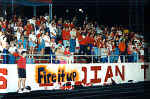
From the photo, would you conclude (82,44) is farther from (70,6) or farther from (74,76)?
(70,6)

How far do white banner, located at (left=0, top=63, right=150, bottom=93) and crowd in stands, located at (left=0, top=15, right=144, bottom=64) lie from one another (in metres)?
0.39

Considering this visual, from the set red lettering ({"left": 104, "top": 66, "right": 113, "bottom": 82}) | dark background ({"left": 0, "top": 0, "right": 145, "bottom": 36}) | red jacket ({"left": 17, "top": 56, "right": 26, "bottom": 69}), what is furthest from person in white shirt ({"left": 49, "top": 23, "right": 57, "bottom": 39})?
dark background ({"left": 0, "top": 0, "right": 145, "bottom": 36})

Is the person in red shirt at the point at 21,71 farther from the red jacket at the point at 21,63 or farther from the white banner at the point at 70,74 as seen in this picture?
the white banner at the point at 70,74

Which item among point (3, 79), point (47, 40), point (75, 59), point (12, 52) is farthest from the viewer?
point (75, 59)

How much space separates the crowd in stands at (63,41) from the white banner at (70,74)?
386 millimetres

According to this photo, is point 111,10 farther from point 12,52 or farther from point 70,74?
point 12,52

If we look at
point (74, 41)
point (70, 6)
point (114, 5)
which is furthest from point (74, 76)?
point (114, 5)

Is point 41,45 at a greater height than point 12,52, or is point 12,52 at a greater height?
point 41,45

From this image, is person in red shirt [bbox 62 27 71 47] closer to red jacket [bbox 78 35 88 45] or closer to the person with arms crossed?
red jacket [bbox 78 35 88 45]

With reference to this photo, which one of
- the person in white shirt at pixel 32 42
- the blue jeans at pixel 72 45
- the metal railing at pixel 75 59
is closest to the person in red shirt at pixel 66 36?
the blue jeans at pixel 72 45

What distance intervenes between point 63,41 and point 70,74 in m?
1.98

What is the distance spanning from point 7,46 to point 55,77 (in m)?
2.52

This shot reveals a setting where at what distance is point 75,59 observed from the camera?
14789 millimetres

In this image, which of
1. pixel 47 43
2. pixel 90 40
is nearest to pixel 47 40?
pixel 47 43
